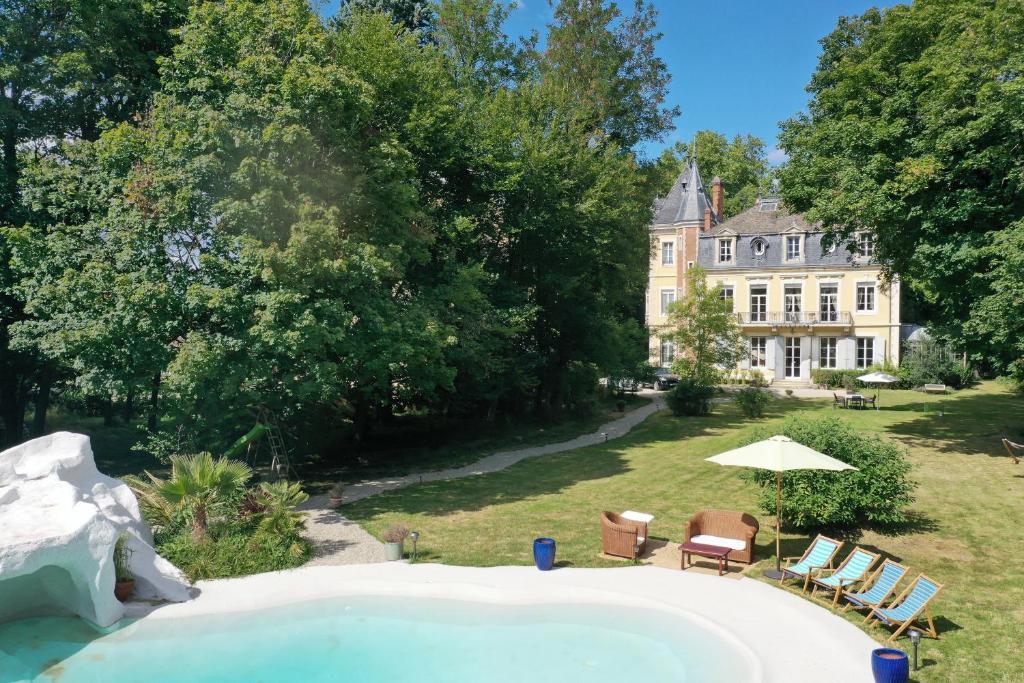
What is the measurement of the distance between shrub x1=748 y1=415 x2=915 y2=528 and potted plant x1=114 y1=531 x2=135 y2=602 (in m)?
11.5

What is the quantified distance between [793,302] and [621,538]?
129ft

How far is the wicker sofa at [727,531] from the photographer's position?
41.3 ft

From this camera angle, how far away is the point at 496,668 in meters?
9.25

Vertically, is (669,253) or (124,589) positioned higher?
(669,253)

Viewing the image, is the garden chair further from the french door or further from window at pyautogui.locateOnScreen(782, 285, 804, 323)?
the french door

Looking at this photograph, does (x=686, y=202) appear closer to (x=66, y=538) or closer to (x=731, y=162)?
(x=731, y=162)

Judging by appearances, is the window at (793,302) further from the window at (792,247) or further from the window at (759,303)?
the window at (792,247)

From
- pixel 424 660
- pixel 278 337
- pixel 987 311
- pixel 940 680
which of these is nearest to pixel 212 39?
pixel 278 337

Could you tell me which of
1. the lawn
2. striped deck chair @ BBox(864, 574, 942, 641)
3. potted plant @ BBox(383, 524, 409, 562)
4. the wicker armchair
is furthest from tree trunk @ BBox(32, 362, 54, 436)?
striped deck chair @ BBox(864, 574, 942, 641)

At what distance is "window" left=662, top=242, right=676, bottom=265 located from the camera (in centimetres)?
5175

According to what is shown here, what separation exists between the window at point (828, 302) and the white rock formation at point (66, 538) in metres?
44.1

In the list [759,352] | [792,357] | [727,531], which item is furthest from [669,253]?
[727,531]

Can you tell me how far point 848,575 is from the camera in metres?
10.8

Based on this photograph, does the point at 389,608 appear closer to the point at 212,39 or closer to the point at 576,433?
the point at 212,39
